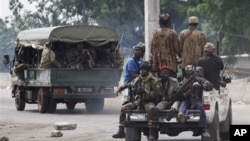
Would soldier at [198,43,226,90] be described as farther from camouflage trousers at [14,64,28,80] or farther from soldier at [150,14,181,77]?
camouflage trousers at [14,64,28,80]

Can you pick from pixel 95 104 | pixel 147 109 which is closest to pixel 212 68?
pixel 147 109

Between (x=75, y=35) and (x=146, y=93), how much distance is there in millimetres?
12442

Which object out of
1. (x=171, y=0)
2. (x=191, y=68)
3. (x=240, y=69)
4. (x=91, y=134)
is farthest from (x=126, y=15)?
(x=191, y=68)

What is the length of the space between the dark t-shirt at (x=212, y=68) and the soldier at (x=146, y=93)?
113cm

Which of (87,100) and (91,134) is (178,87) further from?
(87,100)

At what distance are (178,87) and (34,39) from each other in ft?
45.7

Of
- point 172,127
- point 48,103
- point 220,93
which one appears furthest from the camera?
point 48,103

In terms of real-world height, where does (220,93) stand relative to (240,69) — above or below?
above

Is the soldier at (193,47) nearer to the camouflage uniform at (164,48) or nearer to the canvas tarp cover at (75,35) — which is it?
the camouflage uniform at (164,48)

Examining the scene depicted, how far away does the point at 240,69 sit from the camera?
181ft

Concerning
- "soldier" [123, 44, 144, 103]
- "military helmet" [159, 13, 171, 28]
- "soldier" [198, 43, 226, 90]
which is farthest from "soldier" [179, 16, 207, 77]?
"soldier" [123, 44, 144, 103]

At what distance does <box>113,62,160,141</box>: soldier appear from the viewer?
14.9 m

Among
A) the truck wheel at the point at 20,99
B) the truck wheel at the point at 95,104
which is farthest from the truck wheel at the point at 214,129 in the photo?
→ the truck wheel at the point at 20,99

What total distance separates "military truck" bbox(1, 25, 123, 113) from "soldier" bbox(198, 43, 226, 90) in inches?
433
